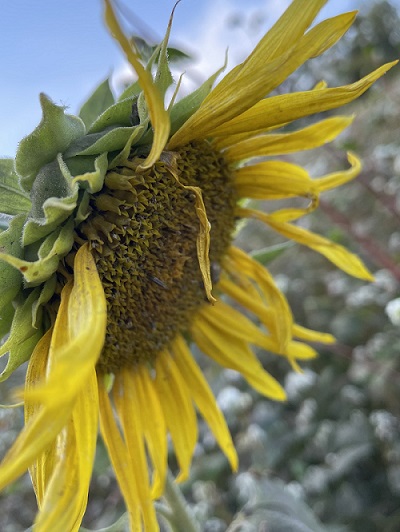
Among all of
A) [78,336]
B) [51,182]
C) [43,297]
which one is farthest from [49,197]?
[78,336]

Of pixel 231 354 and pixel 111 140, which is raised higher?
pixel 111 140

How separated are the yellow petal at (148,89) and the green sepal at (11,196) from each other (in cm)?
14

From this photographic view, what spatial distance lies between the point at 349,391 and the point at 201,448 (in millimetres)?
459

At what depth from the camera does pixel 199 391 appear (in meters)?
0.95

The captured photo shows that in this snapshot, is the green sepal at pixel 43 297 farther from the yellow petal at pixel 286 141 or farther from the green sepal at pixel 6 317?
the yellow petal at pixel 286 141

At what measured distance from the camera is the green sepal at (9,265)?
612 mm

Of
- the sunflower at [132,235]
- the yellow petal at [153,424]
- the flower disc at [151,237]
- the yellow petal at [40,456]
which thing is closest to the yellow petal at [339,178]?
the sunflower at [132,235]

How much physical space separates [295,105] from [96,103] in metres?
0.26

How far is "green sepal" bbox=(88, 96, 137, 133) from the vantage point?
645 millimetres

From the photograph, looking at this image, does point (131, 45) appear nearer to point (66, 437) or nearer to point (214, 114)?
point (214, 114)

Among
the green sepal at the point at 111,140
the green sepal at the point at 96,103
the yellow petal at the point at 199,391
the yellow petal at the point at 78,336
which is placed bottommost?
the yellow petal at the point at 199,391

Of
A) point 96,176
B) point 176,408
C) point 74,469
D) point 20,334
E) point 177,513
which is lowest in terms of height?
point 177,513

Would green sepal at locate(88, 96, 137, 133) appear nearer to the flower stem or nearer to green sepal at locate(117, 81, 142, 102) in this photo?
green sepal at locate(117, 81, 142, 102)

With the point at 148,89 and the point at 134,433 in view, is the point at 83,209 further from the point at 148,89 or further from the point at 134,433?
the point at 134,433
